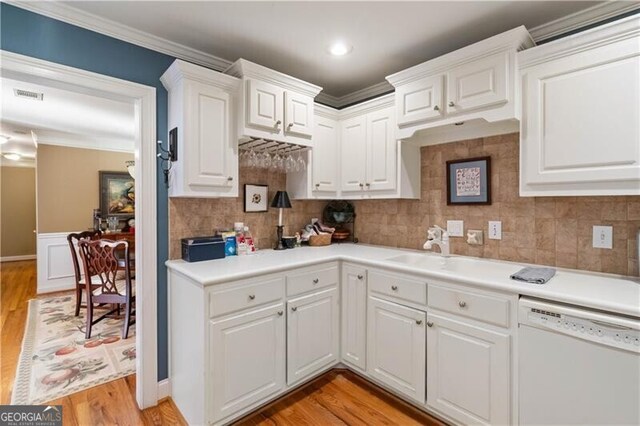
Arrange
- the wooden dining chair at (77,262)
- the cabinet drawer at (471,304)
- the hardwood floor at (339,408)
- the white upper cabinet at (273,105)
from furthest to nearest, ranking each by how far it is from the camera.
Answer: the wooden dining chair at (77,262), the white upper cabinet at (273,105), the hardwood floor at (339,408), the cabinet drawer at (471,304)

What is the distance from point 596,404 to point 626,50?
168cm

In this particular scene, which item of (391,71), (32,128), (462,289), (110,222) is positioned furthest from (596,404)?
(32,128)

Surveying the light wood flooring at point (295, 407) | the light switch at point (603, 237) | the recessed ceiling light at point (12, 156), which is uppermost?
the recessed ceiling light at point (12, 156)

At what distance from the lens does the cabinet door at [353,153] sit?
277cm

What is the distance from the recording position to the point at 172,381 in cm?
216

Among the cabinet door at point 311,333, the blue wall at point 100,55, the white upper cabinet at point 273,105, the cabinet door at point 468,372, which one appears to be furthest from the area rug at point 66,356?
the cabinet door at point 468,372

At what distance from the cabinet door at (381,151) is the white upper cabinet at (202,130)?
45.9 inches

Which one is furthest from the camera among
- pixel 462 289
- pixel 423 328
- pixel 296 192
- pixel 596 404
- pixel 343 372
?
pixel 296 192

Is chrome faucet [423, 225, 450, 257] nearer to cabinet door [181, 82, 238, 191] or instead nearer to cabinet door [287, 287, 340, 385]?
cabinet door [287, 287, 340, 385]

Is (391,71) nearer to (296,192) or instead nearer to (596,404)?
(296,192)

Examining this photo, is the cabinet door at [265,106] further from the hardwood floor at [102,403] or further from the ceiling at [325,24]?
the hardwood floor at [102,403]

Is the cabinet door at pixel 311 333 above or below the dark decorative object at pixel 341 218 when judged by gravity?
below

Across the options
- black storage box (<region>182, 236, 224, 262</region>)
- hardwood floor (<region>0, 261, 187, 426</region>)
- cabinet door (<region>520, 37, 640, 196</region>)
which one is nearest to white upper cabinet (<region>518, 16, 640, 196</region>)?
cabinet door (<region>520, 37, 640, 196</region>)

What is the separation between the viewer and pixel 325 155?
113 inches
